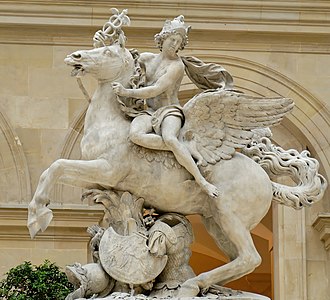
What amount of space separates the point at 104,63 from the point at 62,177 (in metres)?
0.81

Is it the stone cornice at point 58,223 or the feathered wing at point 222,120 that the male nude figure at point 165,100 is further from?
the stone cornice at point 58,223

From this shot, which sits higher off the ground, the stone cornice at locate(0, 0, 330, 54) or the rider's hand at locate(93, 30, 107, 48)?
the stone cornice at locate(0, 0, 330, 54)

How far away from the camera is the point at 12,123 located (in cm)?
1847

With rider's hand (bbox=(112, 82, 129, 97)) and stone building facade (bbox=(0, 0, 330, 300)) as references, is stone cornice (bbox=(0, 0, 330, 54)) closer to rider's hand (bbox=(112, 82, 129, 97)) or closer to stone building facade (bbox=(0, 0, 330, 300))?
stone building facade (bbox=(0, 0, 330, 300))

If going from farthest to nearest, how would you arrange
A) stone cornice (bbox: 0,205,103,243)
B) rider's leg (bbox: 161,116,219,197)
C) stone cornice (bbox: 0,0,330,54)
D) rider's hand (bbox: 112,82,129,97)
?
stone cornice (bbox: 0,0,330,54) → stone cornice (bbox: 0,205,103,243) → rider's hand (bbox: 112,82,129,97) → rider's leg (bbox: 161,116,219,197)

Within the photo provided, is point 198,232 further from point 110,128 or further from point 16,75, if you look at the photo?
point 110,128

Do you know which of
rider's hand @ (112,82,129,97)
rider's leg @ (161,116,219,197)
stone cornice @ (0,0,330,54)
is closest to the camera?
rider's leg @ (161,116,219,197)

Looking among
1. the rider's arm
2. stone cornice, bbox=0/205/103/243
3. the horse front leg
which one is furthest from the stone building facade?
the horse front leg

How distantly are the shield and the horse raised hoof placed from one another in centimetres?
18

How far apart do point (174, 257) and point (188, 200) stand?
377 mm

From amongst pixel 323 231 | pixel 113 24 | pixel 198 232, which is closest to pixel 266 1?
pixel 323 231

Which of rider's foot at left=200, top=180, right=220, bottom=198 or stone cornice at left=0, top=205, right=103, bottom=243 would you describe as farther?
stone cornice at left=0, top=205, right=103, bottom=243

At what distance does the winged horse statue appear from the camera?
981 centimetres

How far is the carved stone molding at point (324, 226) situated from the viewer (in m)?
18.3
